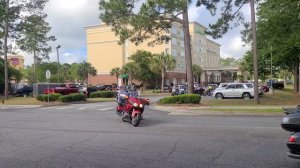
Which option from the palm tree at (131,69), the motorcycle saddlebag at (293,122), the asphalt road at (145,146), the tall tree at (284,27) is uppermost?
the tall tree at (284,27)

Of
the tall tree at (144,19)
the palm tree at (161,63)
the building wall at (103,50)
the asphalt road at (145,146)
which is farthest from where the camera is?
the building wall at (103,50)

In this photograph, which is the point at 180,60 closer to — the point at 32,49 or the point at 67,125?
the point at 32,49

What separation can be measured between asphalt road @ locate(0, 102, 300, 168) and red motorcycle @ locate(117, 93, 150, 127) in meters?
0.37

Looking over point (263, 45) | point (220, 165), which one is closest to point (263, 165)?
point (220, 165)

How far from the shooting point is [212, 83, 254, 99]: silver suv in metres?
37.7

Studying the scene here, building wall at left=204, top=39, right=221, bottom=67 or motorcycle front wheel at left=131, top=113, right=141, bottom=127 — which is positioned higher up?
building wall at left=204, top=39, right=221, bottom=67

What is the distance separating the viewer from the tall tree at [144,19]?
29.8 metres

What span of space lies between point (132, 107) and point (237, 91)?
2366 centimetres

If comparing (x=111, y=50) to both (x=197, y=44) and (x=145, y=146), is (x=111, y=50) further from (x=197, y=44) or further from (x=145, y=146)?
(x=145, y=146)

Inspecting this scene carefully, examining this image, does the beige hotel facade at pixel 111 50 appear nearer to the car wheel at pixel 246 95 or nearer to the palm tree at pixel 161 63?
the palm tree at pixel 161 63

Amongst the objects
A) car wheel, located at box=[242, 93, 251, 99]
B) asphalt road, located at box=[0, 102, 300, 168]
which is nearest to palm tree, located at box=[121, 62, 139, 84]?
car wheel, located at box=[242, 93, 251, 99]

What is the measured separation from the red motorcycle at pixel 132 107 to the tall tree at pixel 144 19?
13.2 meters

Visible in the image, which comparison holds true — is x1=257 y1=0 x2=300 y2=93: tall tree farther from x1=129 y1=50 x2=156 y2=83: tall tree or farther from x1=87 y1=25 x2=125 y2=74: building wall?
x1=87 y1=25 x2=125 y2=74: building wall

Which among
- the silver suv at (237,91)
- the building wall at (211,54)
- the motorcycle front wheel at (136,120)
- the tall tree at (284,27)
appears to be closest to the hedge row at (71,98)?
the silver suv at (237,91)
